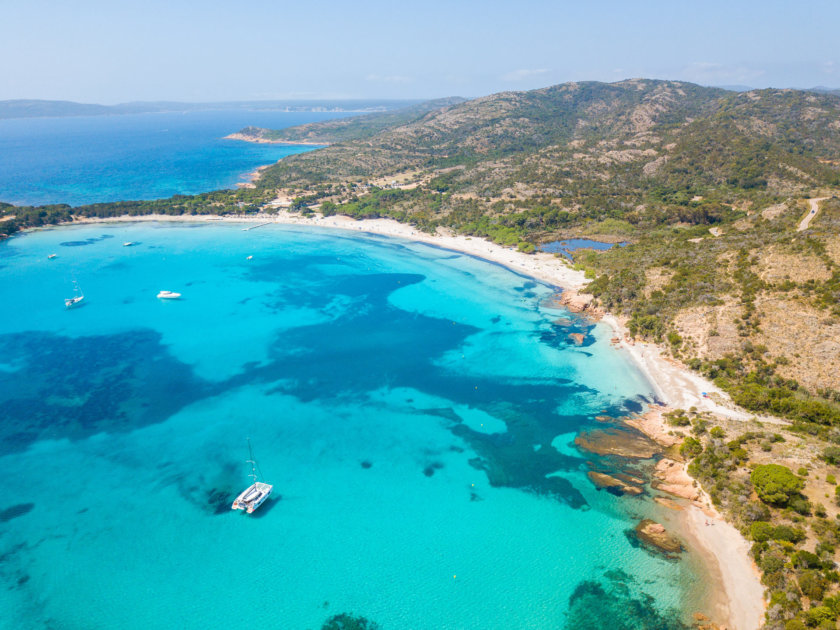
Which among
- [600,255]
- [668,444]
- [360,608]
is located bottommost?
[360,608]

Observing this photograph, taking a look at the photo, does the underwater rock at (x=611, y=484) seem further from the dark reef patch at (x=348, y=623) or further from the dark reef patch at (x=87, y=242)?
the dark reef patch at (x=87, y=242)

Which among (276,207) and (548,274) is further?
(276,207)

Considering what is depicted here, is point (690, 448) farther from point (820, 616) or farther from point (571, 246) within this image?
point (571, 246)

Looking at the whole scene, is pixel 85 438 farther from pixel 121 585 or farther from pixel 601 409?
pixel 601 409

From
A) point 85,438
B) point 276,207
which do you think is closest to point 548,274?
point 85,438

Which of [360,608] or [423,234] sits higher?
[423,234]

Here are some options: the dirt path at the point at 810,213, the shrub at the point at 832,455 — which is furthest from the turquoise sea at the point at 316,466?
the dirt path at the point at 810,213
